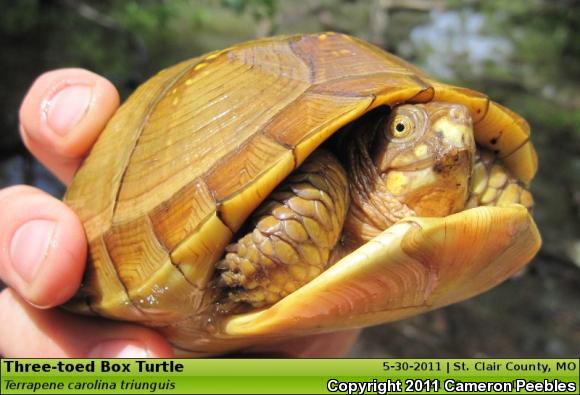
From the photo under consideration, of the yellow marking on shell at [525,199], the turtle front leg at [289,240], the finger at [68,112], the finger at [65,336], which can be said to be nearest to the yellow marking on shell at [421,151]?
the turtle front leg at [289,240]

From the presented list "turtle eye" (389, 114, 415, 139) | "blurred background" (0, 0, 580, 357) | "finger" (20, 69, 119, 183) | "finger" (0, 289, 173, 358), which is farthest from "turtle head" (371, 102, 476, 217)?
"blurred background" (0, 0, 580, 357)

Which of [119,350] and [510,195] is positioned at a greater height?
[510,195]

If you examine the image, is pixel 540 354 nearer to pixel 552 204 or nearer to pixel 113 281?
pixel 552 204

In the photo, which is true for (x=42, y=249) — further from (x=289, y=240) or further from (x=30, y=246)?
(x=289, y=240)

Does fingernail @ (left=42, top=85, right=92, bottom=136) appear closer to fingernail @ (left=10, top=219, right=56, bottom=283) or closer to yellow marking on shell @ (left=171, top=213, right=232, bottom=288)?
fingernail @ (left=10, top=219, right=56, bottom=283)

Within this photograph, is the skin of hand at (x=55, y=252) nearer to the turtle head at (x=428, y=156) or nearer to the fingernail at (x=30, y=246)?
the fingernail at (x=30, y=246)

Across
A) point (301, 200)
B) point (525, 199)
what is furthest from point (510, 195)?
point (301, 200)

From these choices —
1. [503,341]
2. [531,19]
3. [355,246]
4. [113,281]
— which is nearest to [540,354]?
[503,341]
